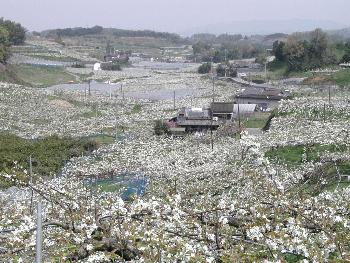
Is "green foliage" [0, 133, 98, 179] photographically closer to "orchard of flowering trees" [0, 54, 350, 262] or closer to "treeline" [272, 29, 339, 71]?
"orchard of flowering trees" [0, 54, 350, 262]

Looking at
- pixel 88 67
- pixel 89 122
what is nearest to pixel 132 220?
pixel 89 122

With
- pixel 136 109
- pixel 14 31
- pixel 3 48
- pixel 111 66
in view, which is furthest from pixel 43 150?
pixel 14 31

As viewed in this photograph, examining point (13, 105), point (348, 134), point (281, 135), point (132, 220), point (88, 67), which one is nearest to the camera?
point (132, 220)

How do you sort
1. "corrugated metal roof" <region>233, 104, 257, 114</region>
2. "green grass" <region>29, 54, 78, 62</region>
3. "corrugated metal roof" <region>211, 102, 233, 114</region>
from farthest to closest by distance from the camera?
"green grass" <region>29, 54, 78, 62</region> < "corrugated metal roof" <region>233, 104, 257, 114</region> < "corrugated metal roof" <region>211, 102, 233, 114</region>

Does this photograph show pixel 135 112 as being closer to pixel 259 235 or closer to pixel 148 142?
pixel 148 142

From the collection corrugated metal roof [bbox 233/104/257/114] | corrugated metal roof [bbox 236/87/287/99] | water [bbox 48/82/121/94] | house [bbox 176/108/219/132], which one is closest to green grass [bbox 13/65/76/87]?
water [bbox 48/82/121/94]

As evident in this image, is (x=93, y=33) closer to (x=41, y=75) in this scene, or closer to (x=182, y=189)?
(x=41, y=75)
